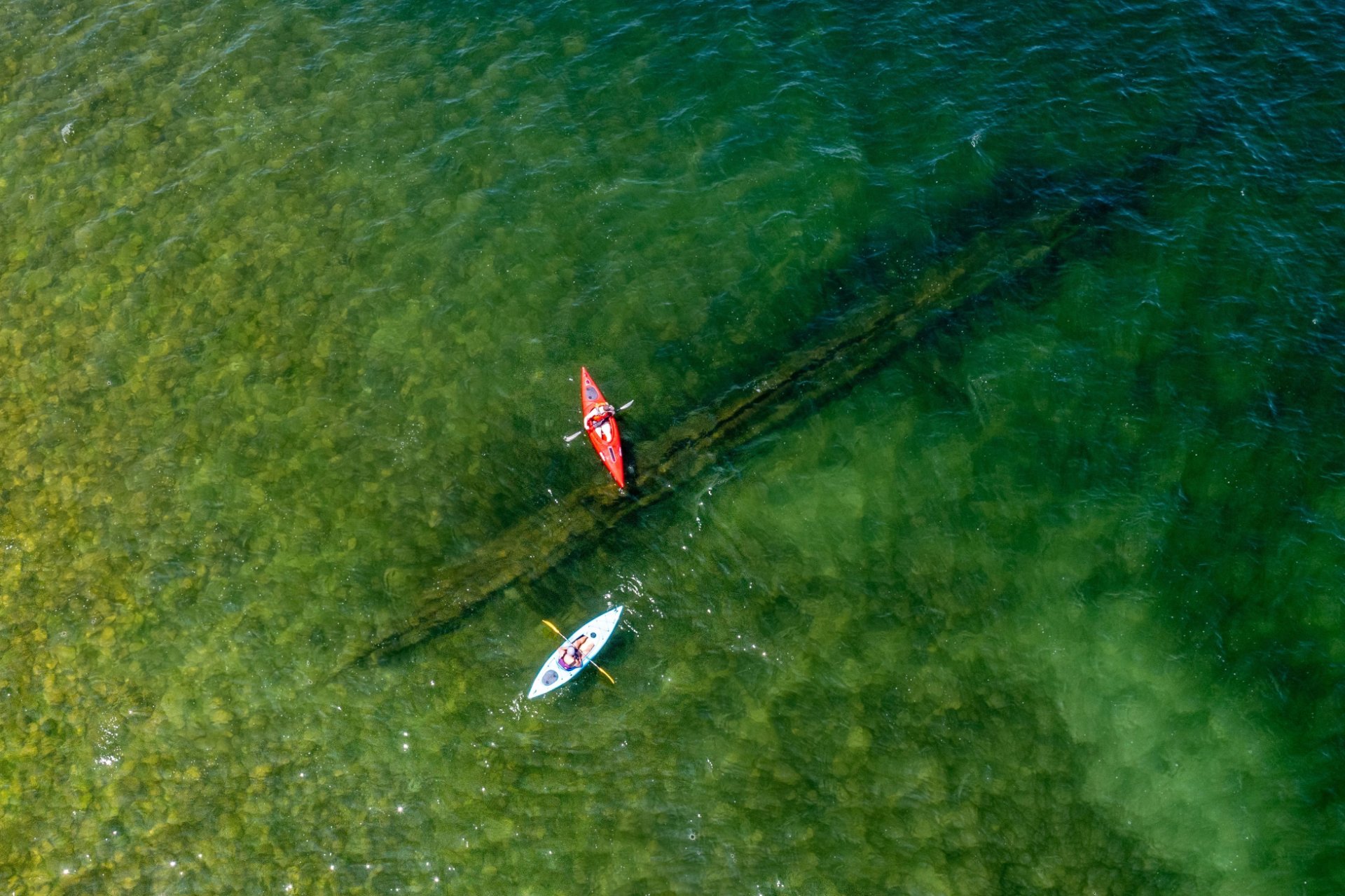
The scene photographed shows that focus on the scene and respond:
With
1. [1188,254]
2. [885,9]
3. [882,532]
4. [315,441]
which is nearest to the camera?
[882,532]

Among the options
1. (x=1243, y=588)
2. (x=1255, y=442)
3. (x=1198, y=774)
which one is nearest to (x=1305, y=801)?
(x=1198, y=774)

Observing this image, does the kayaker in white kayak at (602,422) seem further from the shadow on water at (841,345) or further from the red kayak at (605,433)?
the shadow on water at (841,345)

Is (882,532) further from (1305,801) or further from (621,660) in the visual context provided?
(1305,801)

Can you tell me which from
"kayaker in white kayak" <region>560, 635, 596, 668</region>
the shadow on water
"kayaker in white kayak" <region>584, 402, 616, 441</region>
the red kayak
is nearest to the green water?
the shadow on water

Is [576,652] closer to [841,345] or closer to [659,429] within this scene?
[659,429]

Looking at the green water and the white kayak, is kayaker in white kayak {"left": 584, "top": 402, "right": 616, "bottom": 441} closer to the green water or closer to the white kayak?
the green water

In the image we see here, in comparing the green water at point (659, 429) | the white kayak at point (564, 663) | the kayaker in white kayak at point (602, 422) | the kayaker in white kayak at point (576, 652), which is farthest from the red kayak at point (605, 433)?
the kayaker in white kayak at point (576, 652)

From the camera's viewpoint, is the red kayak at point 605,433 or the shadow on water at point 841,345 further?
the red kayak at point 605,433
